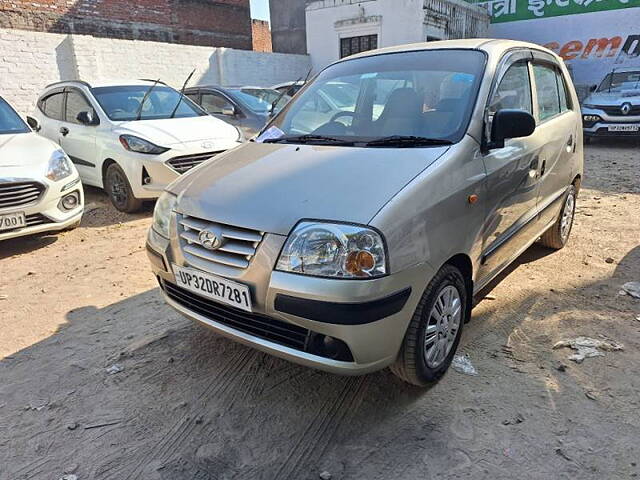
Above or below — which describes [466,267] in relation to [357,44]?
below

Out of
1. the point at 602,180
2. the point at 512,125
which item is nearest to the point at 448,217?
the point at 512,125

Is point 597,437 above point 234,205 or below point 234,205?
below

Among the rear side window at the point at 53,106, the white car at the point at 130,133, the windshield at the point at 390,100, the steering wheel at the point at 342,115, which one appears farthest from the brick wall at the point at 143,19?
the steering wheel at the point at 342,115

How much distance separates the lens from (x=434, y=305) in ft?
7.89

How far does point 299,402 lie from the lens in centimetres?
257

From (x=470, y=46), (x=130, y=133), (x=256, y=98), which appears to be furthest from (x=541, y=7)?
(x=470, y=46)

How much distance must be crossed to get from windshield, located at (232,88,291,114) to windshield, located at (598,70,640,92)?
26.6 feet

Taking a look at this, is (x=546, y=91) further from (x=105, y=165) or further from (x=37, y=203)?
(x=105, y=165)

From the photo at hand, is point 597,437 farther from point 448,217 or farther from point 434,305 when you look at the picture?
point 448,217

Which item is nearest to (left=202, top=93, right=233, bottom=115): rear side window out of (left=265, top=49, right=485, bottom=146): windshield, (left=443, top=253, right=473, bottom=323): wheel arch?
(left=265, top=49, right=485, bottom=146): windshield

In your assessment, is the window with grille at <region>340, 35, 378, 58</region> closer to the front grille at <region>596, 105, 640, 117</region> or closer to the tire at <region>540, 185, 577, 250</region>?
the front grille at <region>596, 105, 640, 117</region>

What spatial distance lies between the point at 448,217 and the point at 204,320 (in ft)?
4.36

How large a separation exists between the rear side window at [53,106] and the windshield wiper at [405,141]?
19.9ft

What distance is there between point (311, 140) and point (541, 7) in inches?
727
